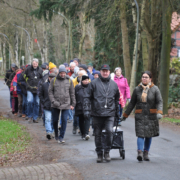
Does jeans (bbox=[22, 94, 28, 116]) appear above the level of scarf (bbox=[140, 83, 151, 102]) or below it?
below

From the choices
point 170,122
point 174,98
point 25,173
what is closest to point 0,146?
point 25,173

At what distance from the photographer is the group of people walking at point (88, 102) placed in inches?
281

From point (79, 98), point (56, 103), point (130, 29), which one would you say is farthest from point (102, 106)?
point (130, 29)

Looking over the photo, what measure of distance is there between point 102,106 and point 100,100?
0.12 metres

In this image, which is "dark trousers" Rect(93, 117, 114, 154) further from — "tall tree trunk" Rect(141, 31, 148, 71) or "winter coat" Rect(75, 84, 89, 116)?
"tall tree trunk" Rect(141, 31, 148, 71)

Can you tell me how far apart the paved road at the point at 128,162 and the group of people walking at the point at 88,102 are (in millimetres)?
291

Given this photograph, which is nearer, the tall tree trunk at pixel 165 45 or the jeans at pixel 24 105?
the jeans at pixel 24 105

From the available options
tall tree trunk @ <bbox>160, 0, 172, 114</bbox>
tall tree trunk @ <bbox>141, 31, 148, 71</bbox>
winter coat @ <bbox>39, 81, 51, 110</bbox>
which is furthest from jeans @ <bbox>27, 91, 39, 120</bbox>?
tall tree trunk @ <bbox>141, 31, 148, 71</bbox>

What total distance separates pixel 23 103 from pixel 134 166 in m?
8.73

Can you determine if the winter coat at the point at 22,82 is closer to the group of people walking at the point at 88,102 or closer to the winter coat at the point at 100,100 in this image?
the group of people walking at the point at 88,102

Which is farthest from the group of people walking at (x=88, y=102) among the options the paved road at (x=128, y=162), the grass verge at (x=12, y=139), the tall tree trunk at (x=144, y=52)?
the tall tree trunk at (x=144, y=52)

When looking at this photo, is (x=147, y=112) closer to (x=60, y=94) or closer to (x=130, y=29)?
(x=60, y=94)

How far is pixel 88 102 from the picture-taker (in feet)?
23.4

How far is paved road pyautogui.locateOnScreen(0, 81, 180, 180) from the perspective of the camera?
6137 millimetres
